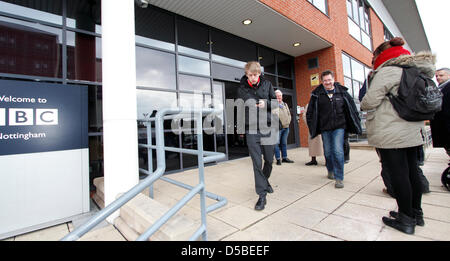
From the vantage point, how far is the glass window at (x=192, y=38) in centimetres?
519

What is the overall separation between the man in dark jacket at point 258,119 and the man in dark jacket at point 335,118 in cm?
119

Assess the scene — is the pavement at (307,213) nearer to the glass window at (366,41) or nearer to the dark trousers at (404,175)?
the dark trousers at (404,175)

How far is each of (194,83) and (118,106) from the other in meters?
3.09

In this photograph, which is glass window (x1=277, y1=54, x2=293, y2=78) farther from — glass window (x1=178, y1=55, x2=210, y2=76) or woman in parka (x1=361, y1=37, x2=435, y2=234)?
woman in parka (x1=361, y1=37, x2=435, y2=234)

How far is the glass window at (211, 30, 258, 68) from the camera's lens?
593 cm

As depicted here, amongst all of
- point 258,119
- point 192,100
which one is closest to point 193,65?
point 192,100

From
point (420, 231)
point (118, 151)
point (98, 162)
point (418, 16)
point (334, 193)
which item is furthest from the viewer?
point (418, 16)

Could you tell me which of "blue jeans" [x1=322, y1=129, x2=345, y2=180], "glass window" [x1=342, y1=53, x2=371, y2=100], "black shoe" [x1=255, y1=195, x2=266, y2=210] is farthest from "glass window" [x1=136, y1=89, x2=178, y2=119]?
"glass window" [x1=342, y1=53, x2=371, y2=100]

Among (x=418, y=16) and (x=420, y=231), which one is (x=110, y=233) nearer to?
(x=420, y=231)

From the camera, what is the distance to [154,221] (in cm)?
171

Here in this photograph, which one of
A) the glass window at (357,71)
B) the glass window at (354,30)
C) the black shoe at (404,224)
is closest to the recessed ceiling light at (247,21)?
the black shoe at (404,224)

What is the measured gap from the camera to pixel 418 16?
1473 centimetres
